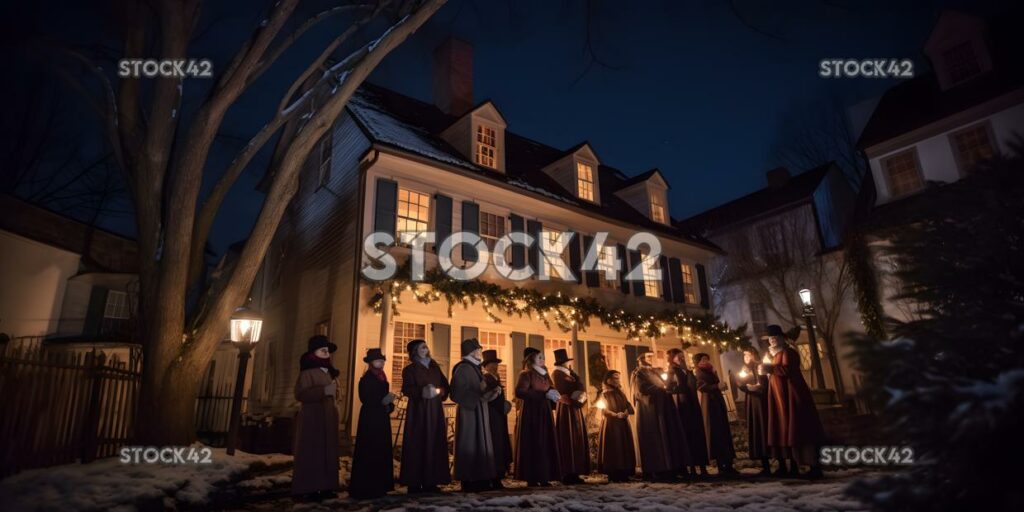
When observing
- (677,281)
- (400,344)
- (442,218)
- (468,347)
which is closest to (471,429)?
(468,347)

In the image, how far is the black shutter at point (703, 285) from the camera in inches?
694

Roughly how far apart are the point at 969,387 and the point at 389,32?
9.31m

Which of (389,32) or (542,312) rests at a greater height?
(389,32)

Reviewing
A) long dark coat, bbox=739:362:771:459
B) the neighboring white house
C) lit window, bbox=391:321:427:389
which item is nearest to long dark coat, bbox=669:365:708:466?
long dark coat, bbox=739:362:771:459

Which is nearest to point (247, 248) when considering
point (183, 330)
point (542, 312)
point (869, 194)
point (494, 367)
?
point (183, 330)

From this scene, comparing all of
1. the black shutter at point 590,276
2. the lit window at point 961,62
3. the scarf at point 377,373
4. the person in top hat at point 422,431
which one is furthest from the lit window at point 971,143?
the scarf at point 377,373

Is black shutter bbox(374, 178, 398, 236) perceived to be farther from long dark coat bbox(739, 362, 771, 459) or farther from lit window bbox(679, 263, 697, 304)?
lit window bbox(679, 263, 697, 304)

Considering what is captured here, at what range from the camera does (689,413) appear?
29.3 feet

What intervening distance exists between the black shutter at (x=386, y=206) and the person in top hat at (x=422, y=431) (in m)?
4.45

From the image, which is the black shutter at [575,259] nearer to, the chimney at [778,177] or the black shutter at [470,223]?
the black shutter at [470,223]

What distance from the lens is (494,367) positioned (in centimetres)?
852

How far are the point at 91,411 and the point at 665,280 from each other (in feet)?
46.7

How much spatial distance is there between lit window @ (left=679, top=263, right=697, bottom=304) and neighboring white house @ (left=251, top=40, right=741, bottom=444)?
4cm

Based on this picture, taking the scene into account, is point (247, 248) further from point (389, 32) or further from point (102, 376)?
point (389, 32)
